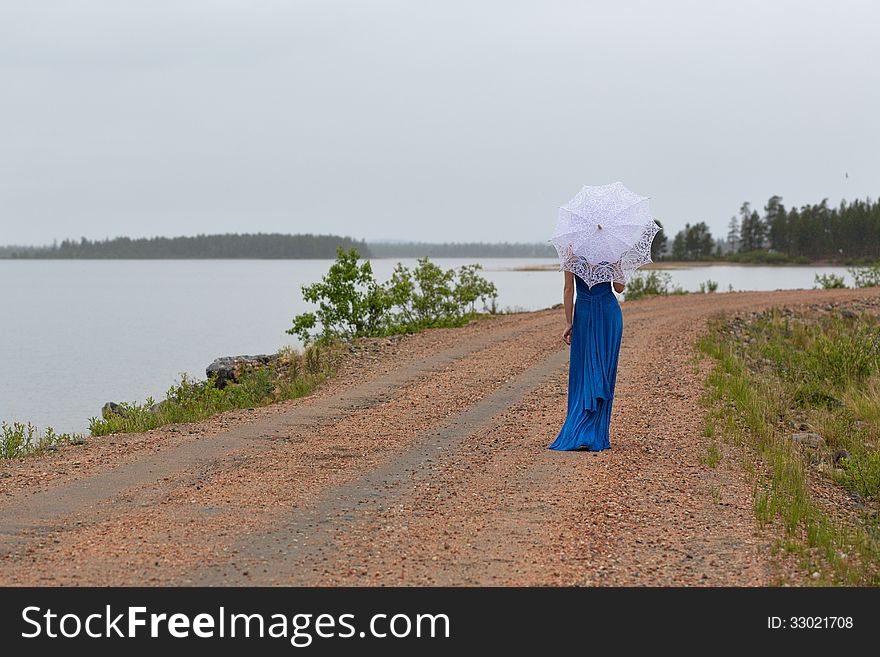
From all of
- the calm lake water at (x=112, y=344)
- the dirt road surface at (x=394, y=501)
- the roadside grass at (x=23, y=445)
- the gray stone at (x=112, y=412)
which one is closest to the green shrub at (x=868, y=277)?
the calm lake water at (x=112, y=344)

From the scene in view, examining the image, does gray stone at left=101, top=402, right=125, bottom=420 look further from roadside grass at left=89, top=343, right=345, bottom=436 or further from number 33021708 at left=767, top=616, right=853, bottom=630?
number 33021708 at left=767, top=616, right=853, bottom=630

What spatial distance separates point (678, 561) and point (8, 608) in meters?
4.15

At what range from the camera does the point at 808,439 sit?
13977mm

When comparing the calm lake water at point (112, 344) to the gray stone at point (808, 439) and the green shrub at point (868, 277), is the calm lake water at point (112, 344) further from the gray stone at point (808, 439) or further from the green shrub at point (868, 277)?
the gray stone at point (808, 439)

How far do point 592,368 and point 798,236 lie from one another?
110013mm

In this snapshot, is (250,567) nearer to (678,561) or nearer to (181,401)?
(678,561)

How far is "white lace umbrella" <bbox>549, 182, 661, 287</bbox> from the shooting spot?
10625 mm

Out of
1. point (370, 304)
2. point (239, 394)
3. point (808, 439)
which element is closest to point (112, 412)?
point (239, 394)

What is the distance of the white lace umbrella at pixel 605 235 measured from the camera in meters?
10.6

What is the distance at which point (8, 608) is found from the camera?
6102 millimetres

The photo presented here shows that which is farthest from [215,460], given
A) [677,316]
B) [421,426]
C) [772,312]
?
[772,312]

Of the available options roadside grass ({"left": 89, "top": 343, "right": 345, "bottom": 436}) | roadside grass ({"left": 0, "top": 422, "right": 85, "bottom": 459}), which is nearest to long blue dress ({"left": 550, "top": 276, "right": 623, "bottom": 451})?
roadside grass ({"left": 89, "top": 343, "right": 345, "bottom": 436})

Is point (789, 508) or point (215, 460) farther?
point (215, 460)

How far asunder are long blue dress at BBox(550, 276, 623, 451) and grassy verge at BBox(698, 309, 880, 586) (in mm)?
1158
